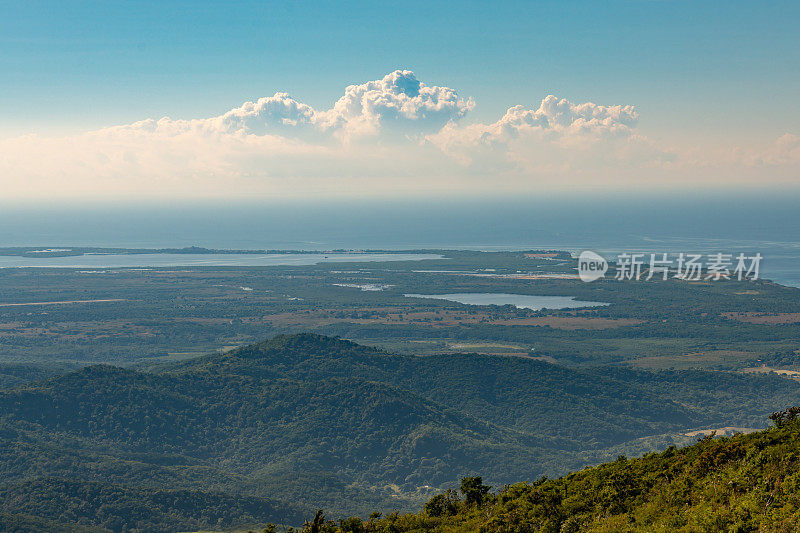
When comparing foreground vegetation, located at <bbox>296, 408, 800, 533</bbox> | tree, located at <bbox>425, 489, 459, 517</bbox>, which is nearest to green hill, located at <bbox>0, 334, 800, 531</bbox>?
tree, located at <bbox>425, 489, 459, 517</bbox>

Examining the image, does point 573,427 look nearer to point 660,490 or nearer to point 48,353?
point 660,490

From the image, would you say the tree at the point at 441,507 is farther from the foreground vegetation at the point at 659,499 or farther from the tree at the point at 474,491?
the tree at the point at 474,491

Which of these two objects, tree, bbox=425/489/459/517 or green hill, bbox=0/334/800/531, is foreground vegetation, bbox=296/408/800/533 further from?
green hill, bbox=0/334/800/531

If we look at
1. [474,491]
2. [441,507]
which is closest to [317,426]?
[441,507]

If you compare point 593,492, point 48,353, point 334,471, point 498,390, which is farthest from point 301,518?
point 48,353

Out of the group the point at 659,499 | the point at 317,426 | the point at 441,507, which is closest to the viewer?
the point at 659,499

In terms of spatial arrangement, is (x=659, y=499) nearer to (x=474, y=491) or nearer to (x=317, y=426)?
(x=474, y=491)

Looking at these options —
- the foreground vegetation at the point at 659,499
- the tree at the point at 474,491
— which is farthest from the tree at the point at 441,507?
the tree at the point at 474,491
